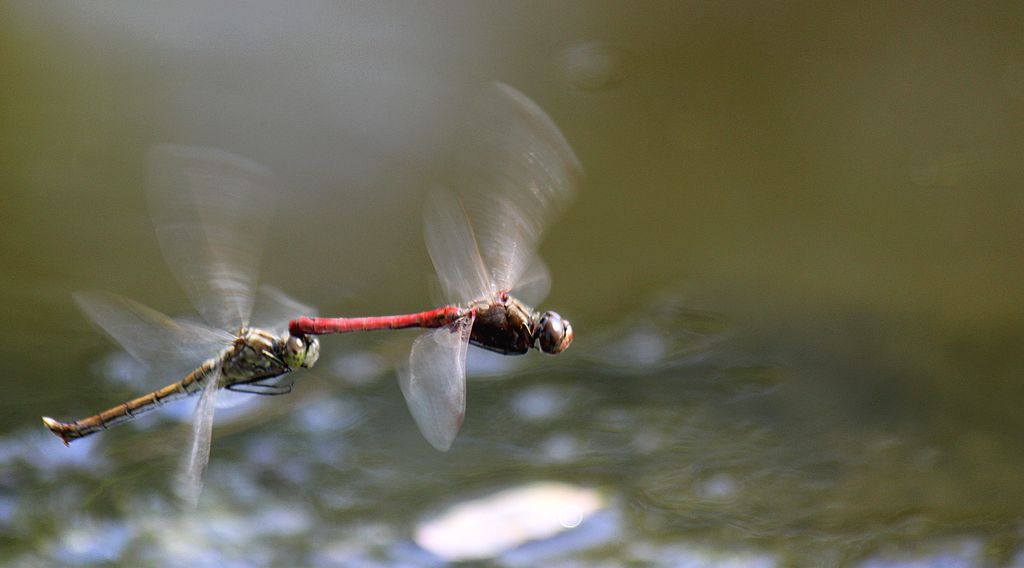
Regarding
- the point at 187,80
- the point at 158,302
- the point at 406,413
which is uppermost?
the point at 187,80

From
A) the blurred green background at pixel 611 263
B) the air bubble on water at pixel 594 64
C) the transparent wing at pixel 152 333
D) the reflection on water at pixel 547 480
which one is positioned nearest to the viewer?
the transparent wing at pixel 152 333

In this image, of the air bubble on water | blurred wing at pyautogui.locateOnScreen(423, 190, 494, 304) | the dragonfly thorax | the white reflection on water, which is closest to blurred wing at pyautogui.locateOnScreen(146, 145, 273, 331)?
the dragonfly thorax

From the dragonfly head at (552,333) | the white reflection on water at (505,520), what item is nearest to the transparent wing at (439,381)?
the dragonfly head at (552,333)

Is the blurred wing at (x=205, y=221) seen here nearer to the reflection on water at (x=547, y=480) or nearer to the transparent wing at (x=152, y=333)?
the transparent wing at (x=152, y=333)

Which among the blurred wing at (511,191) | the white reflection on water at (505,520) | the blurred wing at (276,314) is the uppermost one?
the blurred wing at (511,191)

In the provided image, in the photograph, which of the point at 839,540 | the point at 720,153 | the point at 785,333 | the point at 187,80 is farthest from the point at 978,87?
the point at 187,80

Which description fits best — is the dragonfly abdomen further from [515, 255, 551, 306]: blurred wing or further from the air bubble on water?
the air bubble on water

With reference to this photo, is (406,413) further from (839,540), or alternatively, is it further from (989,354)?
(989,354)
